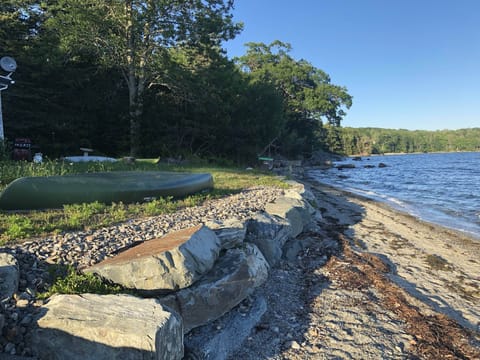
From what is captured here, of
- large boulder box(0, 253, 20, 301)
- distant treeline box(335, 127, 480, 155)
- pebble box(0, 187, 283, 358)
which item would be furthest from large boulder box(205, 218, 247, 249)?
distant treeline box(335, 127, 480, 155)

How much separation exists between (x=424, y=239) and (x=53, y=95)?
61.4 feet

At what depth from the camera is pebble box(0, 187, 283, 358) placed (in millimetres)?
2094

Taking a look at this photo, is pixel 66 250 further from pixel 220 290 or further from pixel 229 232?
pixel 229 232

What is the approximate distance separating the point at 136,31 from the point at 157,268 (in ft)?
52.9

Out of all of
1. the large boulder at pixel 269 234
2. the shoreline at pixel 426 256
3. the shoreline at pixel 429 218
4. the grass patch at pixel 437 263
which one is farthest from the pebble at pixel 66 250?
the shoreline at pixel 429 218

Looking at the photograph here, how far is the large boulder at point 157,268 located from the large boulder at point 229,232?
2.54 ft

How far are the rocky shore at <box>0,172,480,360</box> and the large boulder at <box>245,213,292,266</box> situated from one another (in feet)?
0.69

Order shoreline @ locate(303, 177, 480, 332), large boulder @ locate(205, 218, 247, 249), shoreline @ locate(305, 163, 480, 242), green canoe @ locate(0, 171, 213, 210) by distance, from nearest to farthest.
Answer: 1. large boulder @ locate(205, 218, 247, 249)
2. shoreline @ locate(303, 177, 480, 332)
3. green canoe @ locate(0, 171, 213, 210)
4. shoreline @ locate(305, 163, 480, 242)

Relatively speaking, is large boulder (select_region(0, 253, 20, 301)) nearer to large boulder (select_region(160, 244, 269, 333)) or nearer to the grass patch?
large boulder (select_region(160, 244, 269, 333))

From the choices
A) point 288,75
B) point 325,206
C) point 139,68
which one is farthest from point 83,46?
point 288,75

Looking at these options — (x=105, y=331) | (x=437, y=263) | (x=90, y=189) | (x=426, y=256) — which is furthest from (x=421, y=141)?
(x=105, y=331)

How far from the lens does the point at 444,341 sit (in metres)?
3.21

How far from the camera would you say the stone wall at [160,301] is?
1.95 meters

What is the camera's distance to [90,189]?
19.3 feet
